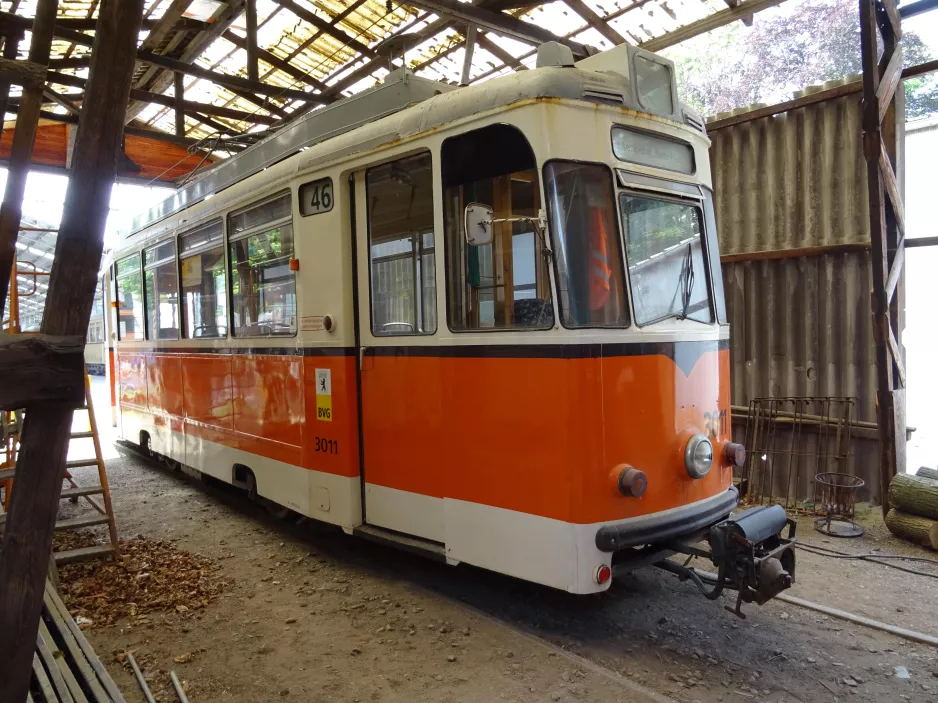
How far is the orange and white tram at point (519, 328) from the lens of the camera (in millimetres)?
3430

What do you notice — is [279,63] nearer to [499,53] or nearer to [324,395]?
[499,53]

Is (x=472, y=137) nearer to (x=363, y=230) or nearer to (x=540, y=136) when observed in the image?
(x=540, y=136)

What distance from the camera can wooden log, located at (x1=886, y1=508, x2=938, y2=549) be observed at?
514 centimetres

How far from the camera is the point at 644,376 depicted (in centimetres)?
356

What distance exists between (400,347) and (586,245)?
133 cm

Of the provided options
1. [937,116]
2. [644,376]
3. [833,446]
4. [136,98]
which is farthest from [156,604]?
[136,98]

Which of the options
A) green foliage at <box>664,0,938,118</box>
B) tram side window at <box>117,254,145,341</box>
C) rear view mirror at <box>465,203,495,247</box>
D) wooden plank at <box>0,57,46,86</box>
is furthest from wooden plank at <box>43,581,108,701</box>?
green foliage at <box>664,0,938,118</box>

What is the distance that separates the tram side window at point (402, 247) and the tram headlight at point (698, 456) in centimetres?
159

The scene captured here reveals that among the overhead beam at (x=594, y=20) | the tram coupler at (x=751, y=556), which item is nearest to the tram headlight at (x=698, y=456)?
the tram coupler at (x=751, y=556)

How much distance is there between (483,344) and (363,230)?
1274mm

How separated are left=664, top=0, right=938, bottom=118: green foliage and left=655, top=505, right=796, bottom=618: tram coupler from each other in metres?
14.6

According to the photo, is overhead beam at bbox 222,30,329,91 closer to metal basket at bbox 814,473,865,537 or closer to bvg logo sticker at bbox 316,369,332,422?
bvg logo sticker at bbox 316,369,332,422

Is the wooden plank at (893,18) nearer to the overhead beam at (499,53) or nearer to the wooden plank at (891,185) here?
the wooden plank at (891,185)

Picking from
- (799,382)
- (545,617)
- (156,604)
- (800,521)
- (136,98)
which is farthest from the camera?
(136,98)
